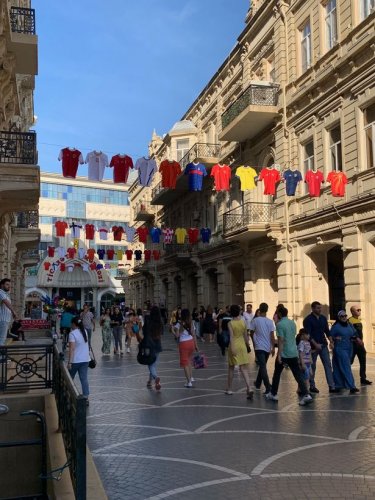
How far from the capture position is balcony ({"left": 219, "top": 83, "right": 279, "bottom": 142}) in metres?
21.1

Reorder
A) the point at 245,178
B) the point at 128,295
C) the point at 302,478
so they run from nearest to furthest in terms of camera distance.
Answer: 1. the point at 302,478
2. the point at 245,178
3. the point at 128,295

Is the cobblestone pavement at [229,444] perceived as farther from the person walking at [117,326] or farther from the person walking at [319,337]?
the person walking at [117,326]

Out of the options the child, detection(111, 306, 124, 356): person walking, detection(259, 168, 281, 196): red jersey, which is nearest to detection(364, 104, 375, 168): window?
detection(259, 168, 281, 196): red jersey

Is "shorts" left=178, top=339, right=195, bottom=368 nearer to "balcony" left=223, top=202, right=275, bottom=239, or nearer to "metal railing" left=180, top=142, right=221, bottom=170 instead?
"balcony" left=223, top=202, right=275, bottom=239

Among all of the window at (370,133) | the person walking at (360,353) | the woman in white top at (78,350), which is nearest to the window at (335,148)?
the window at (370,133)

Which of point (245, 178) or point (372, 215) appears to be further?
point (245, 178)

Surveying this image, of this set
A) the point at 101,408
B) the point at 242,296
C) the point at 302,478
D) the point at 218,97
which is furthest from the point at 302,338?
the point at 218,97

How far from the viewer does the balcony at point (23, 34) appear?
14586 mm

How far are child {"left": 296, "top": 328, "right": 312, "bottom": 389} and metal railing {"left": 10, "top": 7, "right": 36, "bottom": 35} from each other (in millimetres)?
11211

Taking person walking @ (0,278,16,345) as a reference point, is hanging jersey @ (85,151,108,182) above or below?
above

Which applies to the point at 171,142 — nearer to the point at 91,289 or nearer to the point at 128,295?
the point at 128,295

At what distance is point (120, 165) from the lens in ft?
55.7

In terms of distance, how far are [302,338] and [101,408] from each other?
4.12m

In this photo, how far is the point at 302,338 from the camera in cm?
1045
